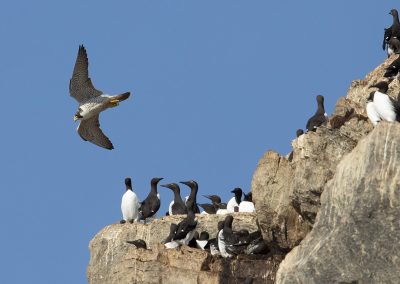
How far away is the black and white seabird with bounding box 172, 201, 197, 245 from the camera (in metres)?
33.5

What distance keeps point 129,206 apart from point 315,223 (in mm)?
11842

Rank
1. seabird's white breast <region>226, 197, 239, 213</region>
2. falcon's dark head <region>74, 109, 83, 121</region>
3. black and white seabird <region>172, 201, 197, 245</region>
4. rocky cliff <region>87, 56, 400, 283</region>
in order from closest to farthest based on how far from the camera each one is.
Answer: rocky cliff <region>87, 56, 400, 283</region>, black and white seabird <region>172, 201, 197, 245</region>, falcon's dark head <region>74, 109, 83, 121</region>, seabird's white breast <region>226, 197, 239, 213</region>

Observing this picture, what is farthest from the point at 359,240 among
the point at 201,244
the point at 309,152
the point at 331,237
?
the point at 201,244

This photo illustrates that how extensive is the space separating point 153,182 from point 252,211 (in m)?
3.88

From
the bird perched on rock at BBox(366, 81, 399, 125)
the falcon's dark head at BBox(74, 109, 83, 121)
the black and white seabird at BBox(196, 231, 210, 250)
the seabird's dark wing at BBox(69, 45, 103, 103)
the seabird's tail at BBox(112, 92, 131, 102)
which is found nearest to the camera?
the bird perched on rock at BBox(366, 81, 399, 125)

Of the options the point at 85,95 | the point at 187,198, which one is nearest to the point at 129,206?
the point at 187,198

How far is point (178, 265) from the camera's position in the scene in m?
31.8

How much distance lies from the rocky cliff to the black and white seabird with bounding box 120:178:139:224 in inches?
86.6

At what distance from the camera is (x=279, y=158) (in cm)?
3228

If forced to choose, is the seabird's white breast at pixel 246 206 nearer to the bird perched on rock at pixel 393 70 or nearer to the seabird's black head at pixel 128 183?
the seabird's black head at pixel 128 183

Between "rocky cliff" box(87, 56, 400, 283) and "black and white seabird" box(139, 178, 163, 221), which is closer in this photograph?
"rocky cliff" box(87, 56, 400, 283)

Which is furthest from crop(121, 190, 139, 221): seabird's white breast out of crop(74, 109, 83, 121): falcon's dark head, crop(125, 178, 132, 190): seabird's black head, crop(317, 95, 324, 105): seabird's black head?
crop(317, 95, 324, 105): seabird's black head

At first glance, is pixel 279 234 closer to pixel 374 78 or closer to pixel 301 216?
pixel 301 216

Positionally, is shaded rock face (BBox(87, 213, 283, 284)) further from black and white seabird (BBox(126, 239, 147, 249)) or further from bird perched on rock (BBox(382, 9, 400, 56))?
bird perched on rock (BBox(382, 9, 400, 56))
